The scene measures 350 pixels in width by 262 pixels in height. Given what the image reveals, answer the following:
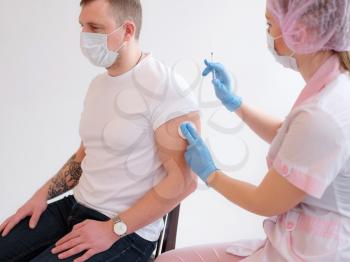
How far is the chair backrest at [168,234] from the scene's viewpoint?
1.25 m

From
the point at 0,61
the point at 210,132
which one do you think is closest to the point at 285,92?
the point at 210,132

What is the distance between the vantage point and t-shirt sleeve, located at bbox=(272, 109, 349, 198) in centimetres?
81

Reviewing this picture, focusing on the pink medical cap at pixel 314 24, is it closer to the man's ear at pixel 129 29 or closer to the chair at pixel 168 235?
the man's ear at pixel 129 29

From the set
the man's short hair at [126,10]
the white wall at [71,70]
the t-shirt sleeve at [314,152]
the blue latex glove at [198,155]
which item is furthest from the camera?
the white wall at [71,70]

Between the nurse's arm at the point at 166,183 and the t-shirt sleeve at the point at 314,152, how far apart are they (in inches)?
12.7

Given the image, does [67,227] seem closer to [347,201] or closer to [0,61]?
[347,201]

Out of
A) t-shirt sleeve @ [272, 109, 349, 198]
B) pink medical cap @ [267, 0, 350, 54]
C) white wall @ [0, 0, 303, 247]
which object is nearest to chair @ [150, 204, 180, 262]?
t-shirt sleeve @ [272, 109, 349, 198]

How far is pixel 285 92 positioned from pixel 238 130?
0.32 meters

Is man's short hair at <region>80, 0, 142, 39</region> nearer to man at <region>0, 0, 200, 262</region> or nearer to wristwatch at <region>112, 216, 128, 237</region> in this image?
man at <region>0, 0, 200, 262</region>

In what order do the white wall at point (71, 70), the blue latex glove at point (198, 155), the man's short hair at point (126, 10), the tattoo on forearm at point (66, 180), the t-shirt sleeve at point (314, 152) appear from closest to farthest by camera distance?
the t-shirt sleeve at point (314, 152) < the blue latex glove at point (198, 155) < the man's short hair at point (126, 10) < the tattoo on forearm at point (66, 180) < the white wall at point (71, 70)

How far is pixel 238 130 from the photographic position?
80.3 inches

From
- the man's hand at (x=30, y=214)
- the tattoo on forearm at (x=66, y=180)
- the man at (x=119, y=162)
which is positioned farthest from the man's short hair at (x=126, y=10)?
the man's hand at (x=30, y=214)

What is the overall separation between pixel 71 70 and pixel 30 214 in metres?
0.84

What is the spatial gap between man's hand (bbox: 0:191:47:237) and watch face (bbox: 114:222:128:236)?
32cm
